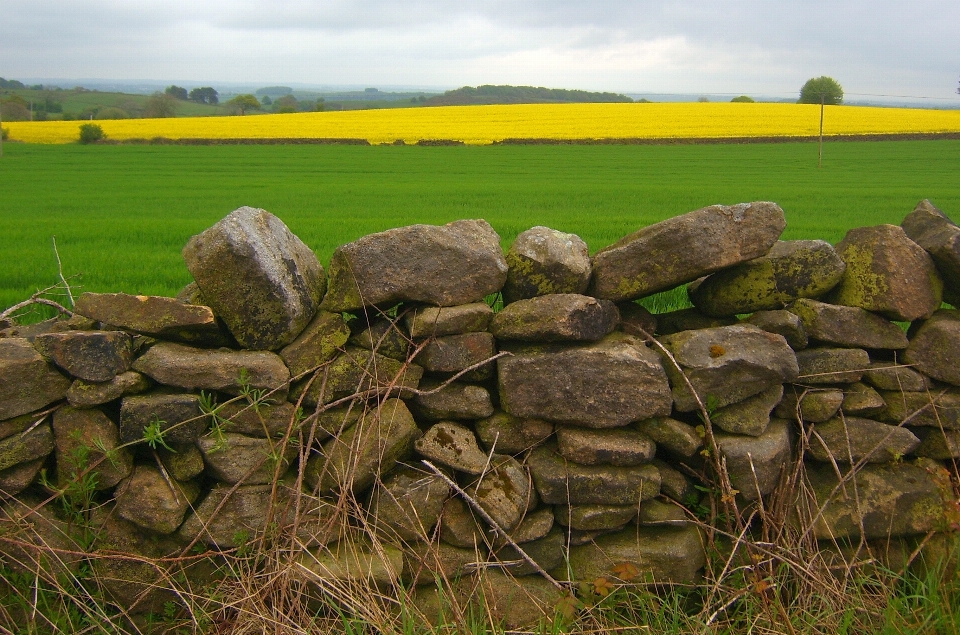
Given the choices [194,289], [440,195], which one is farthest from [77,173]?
[194,289]

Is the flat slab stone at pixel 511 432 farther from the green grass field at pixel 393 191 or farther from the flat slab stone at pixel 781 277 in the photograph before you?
the green grass field at pixel 393 191

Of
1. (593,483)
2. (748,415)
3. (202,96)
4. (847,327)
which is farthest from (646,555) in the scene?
(202,96)

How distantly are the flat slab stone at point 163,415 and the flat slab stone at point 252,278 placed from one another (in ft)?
1.29

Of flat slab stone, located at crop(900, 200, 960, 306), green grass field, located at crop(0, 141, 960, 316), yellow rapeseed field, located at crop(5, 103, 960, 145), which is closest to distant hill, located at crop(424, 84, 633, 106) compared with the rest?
yellow rapeseed field, located at crop(5, 103, 960, 145)

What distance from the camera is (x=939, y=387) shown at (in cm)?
353

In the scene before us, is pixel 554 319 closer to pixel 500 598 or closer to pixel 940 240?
pixel 500 598

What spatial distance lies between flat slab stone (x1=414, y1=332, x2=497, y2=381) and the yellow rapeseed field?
2812cm

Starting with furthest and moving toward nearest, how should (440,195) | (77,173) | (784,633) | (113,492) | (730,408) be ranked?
(77,173), (440,195), (730,408), (113,492), (784,633)

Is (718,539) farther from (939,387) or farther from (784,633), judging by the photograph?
(939,387)

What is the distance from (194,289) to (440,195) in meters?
10.7

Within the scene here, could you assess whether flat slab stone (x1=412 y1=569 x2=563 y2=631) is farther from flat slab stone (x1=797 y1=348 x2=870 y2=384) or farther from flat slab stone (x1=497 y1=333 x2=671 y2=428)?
flat slab stone (x1=797 y1=348 x2=870 y2=384)

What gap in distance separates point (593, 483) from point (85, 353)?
239cm

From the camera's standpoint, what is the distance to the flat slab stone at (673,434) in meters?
3.28

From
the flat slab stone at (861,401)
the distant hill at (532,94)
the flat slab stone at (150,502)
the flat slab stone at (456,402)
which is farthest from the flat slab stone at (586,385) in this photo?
the distant hill at (532,94)
